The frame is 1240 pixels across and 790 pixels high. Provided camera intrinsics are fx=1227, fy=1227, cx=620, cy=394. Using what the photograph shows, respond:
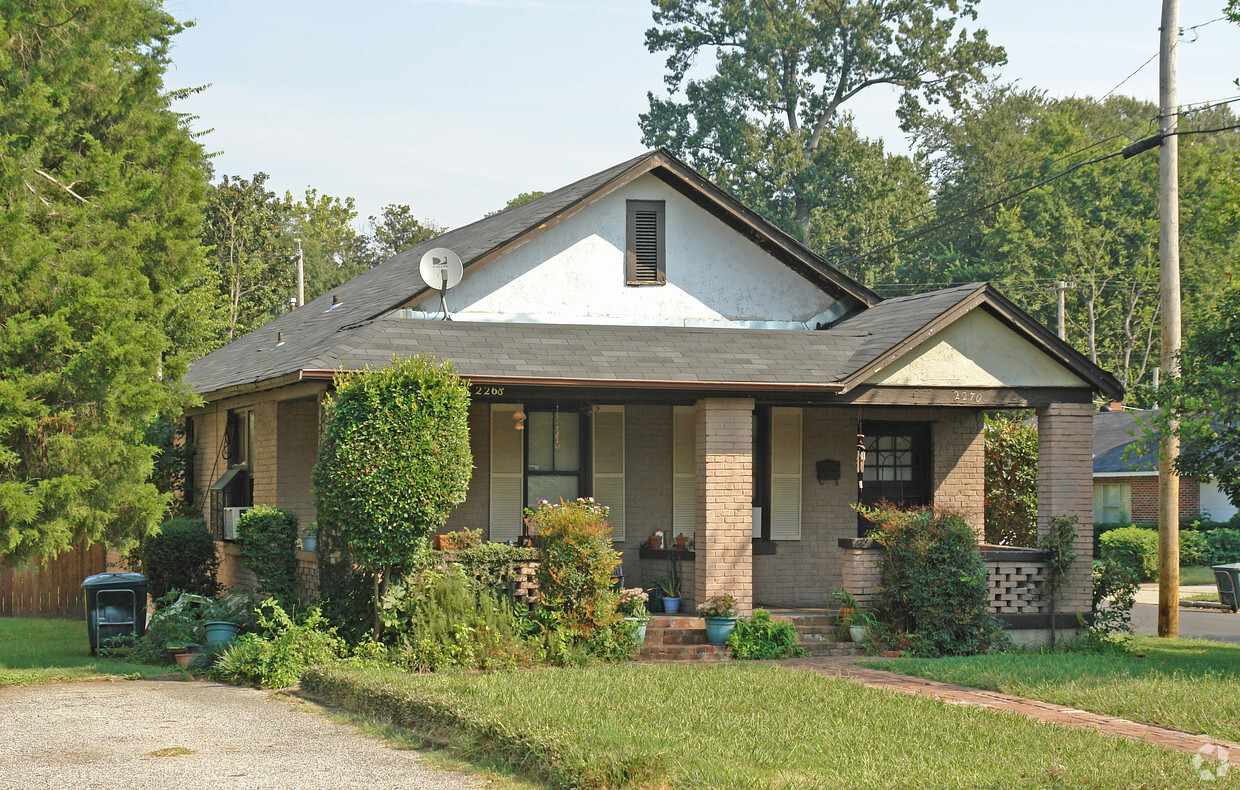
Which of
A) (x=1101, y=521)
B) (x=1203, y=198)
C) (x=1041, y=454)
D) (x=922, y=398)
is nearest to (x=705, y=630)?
(x=922, y=398)

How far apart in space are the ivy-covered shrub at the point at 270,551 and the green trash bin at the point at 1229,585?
59.8 feet

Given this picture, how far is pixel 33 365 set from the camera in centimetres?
1342

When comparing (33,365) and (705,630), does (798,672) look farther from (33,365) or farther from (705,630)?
(33,365)

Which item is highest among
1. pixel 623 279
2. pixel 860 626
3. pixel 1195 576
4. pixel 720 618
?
pixel 623 279

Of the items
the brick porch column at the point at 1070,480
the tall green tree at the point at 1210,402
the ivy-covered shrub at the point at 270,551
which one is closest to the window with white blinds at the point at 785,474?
the brick porch column at the point at 1070,480

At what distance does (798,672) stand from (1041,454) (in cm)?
540

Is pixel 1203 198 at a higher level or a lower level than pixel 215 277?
higher

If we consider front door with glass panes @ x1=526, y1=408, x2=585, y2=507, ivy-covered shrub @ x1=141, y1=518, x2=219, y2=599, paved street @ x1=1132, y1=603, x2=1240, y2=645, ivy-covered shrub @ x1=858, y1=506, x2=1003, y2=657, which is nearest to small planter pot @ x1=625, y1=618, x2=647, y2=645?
front door with glass panes @ x1=526, y1=408, x2=585, y2=507

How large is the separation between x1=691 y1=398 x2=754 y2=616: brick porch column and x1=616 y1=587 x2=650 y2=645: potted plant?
0.91 metres

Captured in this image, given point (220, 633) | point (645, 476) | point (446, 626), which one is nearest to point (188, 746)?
point (446, 626)

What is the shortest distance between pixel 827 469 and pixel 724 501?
2810mm

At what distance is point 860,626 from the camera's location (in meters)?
A: 14.7

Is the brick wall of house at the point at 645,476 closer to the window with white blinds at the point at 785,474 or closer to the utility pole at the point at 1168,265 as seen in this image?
the window with white blinds at the point at 785,474

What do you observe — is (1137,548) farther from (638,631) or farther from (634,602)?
(638,631)
